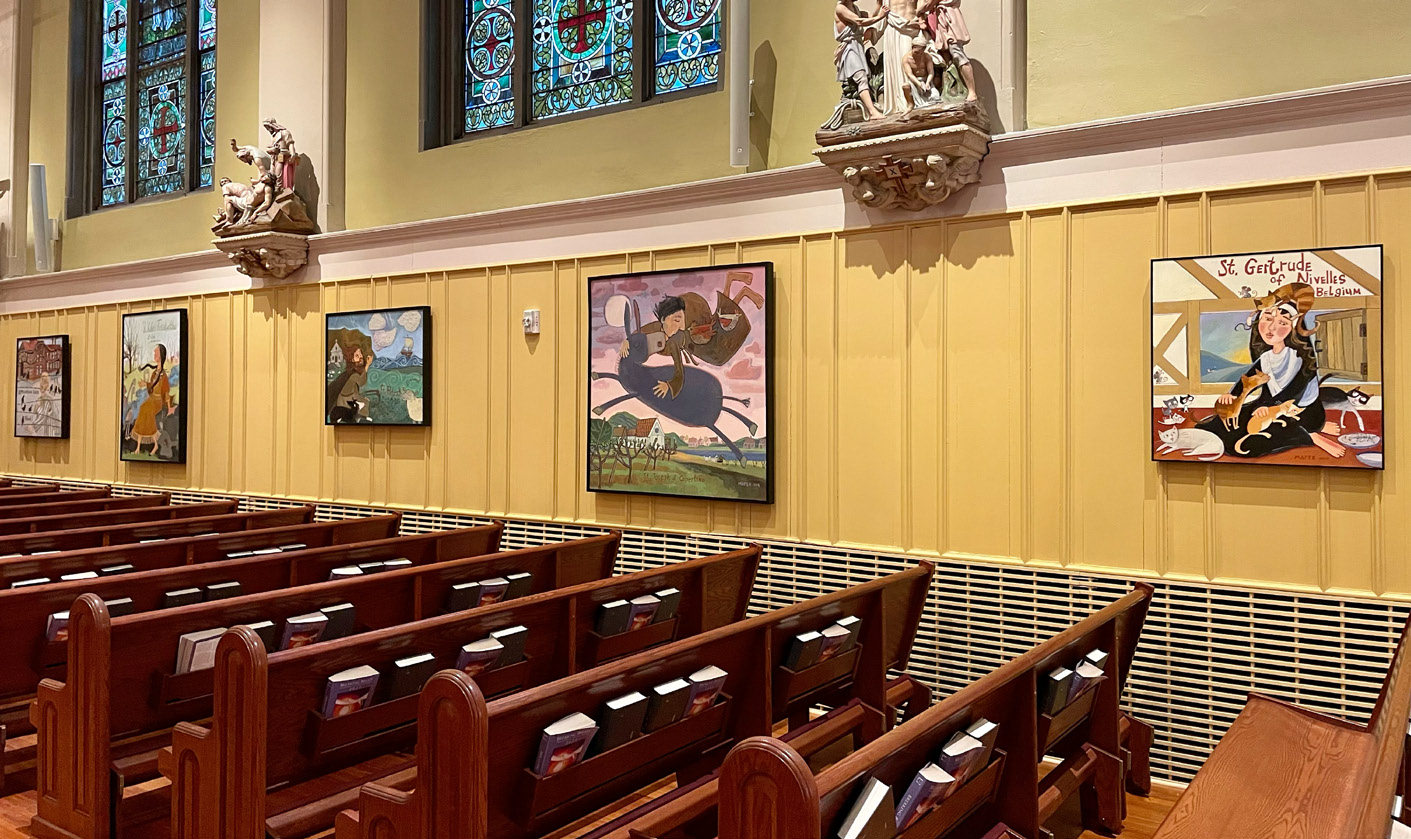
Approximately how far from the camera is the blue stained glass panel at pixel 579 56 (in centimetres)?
645

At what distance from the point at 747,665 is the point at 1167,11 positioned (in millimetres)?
3619

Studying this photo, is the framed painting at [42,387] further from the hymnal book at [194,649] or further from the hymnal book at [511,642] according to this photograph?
the hymnal book at [511,642]

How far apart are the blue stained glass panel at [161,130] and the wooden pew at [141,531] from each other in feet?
14.4

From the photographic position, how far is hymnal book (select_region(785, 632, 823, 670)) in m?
3.20

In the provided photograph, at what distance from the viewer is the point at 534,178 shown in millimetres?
6637

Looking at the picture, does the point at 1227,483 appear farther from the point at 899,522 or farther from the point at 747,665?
the point at 747,665

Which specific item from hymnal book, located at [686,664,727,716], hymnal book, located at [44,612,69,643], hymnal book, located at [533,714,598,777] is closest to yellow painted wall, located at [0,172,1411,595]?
hymnal book, located at [686,664,727,716]

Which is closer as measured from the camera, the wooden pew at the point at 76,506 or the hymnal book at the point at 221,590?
the hymnal book at the point at 221,590

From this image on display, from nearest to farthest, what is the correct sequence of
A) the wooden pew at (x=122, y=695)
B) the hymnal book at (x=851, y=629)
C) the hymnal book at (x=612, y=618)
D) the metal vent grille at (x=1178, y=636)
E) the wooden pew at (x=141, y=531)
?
the wooden pew at (x=122, y=695) → the hymnal book at (x=851, y=629) → the hymnal book at (x=612, y=618) → the metal vent grille at (x=1178, y=636) → the wooden pew at (x=141, y=531)

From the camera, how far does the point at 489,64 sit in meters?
7.04

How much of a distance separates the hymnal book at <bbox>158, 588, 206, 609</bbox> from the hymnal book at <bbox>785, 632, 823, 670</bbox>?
237cm

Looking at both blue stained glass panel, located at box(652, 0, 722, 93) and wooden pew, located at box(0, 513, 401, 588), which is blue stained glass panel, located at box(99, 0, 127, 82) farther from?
wooden pew, located at box(0, 513, 401, 588)

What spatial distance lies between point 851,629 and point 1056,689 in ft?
2.77

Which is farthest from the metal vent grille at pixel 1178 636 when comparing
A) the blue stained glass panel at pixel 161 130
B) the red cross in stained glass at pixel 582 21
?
the blue stained glass panel at pixel 161 130
